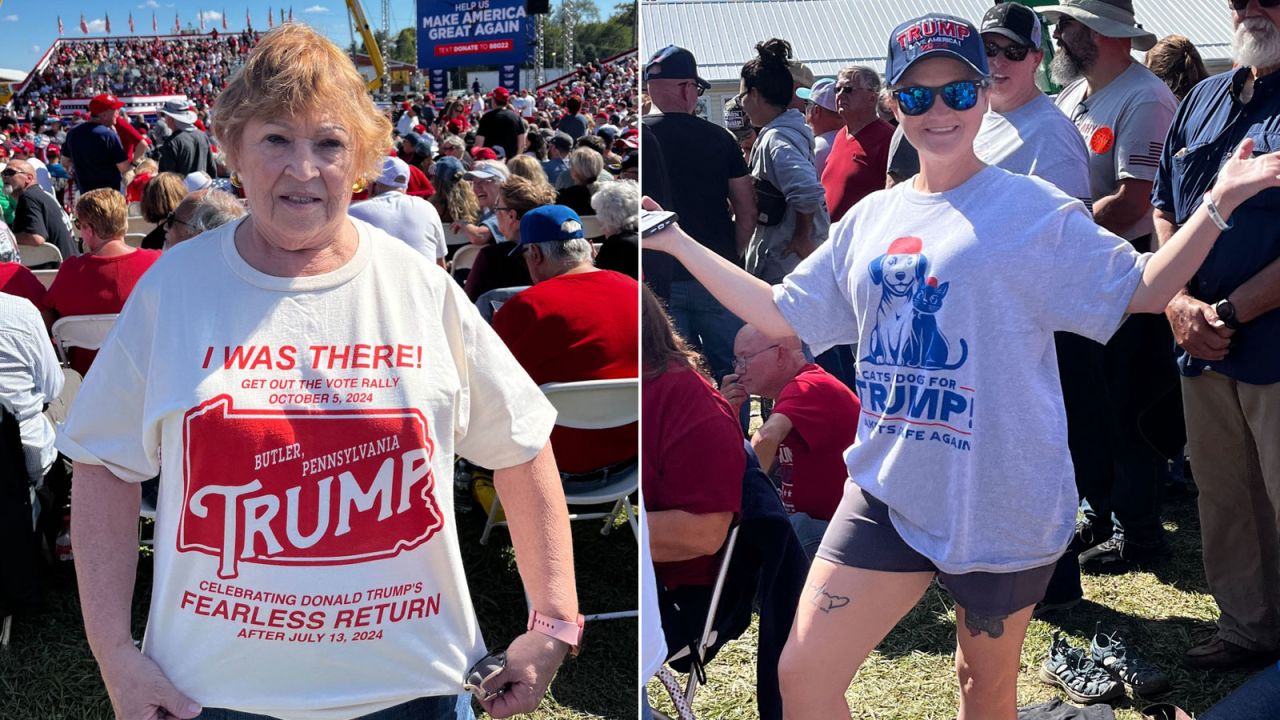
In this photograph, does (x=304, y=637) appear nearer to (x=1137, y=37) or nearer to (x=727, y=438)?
(x=727, y=438)

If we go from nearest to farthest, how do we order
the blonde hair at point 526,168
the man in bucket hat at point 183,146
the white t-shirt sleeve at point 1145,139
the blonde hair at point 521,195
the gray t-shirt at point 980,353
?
the gray t-shirt at point 980,353, the white t-shirt sleeve at point 1145,139, the blonde hair at point 521,195, the blonde hair at point 526,168, the man in bucket hat at point 183,146

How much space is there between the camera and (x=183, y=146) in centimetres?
873

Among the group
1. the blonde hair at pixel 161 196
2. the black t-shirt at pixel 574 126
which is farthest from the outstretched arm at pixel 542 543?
the black t-shirt at pixel 574 126

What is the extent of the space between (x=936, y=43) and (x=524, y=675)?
4.12 ft

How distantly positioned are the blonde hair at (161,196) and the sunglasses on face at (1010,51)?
13.2ft

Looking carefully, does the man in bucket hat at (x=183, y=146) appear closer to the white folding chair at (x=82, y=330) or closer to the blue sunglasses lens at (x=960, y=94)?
the white folding chair at (x=82, y=330)

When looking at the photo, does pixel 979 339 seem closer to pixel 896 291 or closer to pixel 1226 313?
pixel 896 291

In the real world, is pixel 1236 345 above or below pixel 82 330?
above

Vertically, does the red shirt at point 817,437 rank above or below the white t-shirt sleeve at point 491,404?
below

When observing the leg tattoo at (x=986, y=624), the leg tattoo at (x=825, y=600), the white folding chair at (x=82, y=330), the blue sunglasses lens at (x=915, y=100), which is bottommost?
the white folding chair at (x=82, y=330)

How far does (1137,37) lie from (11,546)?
147 inches

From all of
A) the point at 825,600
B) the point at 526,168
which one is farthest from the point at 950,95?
the point at 526,168

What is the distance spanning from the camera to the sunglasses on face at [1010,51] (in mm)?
2662

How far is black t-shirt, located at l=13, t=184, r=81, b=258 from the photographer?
6.78 meters
